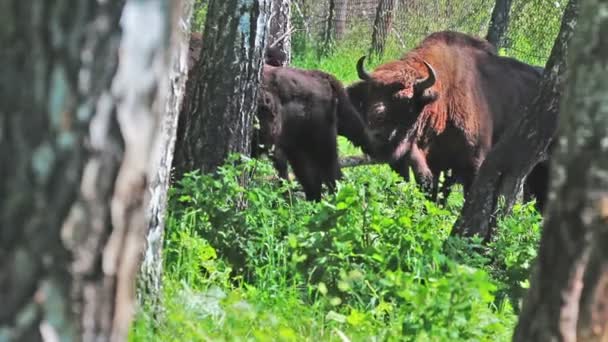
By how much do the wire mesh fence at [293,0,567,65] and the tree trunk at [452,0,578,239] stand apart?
456 inches

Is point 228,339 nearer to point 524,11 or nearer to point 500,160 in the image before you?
point 500,160

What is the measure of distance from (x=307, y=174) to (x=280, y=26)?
2.39 meters

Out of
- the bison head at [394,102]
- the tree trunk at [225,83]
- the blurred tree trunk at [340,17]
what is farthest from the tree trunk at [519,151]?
the blurred tree trunk at [340,17]

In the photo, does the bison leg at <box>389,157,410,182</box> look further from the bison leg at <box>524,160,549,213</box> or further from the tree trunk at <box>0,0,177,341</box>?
the tree trunk at <box>0,0,177,341</box>

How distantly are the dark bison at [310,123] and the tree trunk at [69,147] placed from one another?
7.23m

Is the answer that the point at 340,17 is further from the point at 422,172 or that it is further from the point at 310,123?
the point at 310,123

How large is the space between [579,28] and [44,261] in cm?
171

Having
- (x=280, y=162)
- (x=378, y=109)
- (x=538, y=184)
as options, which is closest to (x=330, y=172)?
(x=280, y=162)

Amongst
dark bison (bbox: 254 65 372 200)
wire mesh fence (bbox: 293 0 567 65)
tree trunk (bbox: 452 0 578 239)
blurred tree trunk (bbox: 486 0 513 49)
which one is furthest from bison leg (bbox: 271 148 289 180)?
wire mesh fence (bbox: 293 0 567 65)

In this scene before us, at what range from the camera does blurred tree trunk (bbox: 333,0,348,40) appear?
789 inches

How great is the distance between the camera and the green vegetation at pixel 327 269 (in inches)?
158

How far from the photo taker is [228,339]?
13.3 feet

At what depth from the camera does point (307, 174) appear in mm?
9859

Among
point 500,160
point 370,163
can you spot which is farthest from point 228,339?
point 370,163
